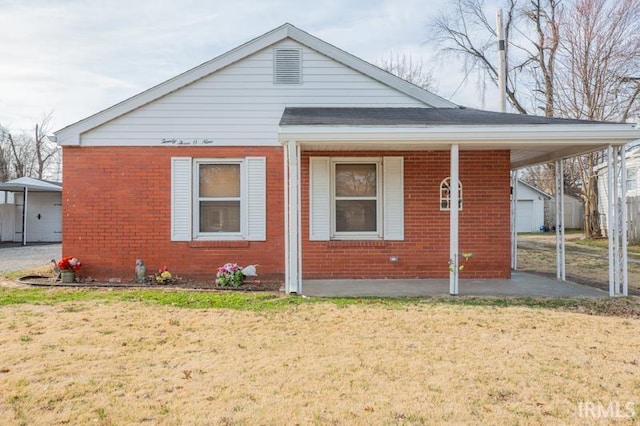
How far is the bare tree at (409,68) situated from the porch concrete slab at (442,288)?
2429 cm

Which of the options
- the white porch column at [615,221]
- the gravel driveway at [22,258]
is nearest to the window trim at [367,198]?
the white porch column at [615,221]

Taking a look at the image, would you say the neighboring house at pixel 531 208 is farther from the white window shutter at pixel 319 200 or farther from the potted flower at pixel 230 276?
the potted flower at pixel 230 276

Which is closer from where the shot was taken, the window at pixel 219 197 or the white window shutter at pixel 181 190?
the white window shutter at pixel 181 190

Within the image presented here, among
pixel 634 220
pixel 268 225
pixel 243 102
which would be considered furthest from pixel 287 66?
pixel 634 220

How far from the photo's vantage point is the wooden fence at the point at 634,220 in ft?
62.4

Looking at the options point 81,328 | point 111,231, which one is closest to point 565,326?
point 81,328

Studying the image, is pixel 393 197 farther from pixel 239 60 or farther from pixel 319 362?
pixel 319 362

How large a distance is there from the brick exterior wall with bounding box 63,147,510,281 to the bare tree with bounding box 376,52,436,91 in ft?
77.9

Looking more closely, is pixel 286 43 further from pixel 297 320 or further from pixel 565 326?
pixel 565 326

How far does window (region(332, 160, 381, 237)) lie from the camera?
930 cm

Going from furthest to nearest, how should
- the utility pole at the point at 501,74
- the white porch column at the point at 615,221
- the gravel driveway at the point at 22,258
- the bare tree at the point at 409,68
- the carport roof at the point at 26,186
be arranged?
the bare tree at the point at 409,68 → the carport roof at the point at 26,186 → the utility pole at the point at 501,74 → the gravel driveway at the point at 22,258 → the white porch column at the point at 615,221

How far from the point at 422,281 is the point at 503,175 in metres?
2.64

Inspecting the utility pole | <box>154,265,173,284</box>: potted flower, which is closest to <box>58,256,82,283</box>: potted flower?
<box>154,265,173,284</box>: potted flower

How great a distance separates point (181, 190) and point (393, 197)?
4248 mm
